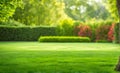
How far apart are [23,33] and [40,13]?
16.1 m

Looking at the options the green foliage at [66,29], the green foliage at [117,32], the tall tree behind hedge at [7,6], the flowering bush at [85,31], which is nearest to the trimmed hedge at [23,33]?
the green foliage at [66,29]

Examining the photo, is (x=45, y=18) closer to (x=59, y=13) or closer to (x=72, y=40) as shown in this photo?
(x=59, y=13)

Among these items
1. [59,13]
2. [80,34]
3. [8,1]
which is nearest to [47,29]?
[80,34]

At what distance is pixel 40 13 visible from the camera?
196 ft

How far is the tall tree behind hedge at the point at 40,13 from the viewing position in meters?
59.3

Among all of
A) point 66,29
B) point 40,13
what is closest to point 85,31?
point 66,29

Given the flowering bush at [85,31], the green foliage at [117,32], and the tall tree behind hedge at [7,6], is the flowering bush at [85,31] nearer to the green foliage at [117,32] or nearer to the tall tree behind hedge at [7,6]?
the green foliage at [117,32]

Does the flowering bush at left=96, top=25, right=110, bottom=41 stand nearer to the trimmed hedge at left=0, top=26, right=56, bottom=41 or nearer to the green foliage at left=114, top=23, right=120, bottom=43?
the green foliage at left=114, top=23, right=120, bottom=43

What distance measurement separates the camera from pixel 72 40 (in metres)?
40.0

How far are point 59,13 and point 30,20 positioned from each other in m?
5.70

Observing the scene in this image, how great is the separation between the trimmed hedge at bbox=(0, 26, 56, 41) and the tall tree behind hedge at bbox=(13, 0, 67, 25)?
14598 mm

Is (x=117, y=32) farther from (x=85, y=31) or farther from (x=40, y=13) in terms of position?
(x=40, y=13)

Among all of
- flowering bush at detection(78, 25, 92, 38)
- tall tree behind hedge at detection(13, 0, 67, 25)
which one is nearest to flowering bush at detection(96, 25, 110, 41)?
flowering bush at detection(78, 25, 92, 38)

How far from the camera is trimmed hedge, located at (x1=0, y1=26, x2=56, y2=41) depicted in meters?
43.7
